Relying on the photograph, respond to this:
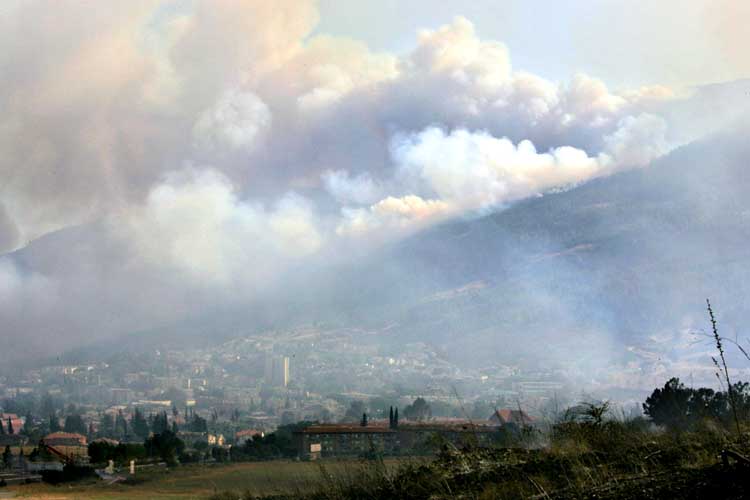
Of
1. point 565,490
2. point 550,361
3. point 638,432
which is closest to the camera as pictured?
point 565,490

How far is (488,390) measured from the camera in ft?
313

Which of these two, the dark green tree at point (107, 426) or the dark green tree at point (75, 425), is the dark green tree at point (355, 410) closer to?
the dark green tree at point (107, 426)

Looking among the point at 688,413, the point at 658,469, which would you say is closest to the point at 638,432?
the point at 658,469

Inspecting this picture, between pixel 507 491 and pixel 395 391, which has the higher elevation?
pixel 395 391

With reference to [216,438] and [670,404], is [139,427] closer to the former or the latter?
[216,438]

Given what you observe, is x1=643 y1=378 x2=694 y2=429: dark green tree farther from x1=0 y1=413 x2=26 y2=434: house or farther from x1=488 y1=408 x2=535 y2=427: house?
x1=0 y1=413 x2=26 y2=434: house

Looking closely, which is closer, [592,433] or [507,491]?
[507,491]

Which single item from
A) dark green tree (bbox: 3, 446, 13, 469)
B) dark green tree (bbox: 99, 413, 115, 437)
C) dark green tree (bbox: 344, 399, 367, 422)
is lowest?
dark green tree (bbox: 3, 446, 13, 469)

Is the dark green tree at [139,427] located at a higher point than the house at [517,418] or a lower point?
higher

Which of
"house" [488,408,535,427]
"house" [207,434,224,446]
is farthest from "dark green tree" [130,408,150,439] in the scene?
"house" [488,408,535,427]

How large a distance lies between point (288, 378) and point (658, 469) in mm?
139409

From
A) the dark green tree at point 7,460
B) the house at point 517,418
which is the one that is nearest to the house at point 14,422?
the dark green tree at point 7,460

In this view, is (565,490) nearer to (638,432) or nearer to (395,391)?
(638,432)

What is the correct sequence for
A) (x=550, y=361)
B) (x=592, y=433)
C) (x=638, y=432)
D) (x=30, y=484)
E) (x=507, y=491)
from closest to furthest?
(x=507, y=491)
(x=592, y=433)
(x=638, y=432)
(x=30, y=484)
(x=550, y=361)
